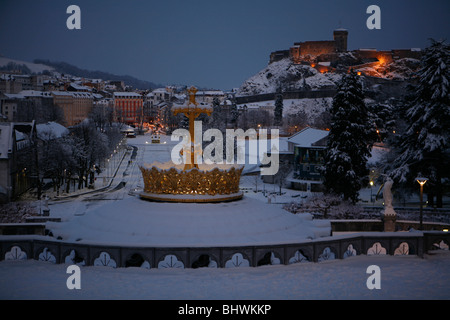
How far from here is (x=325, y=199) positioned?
1435 inches

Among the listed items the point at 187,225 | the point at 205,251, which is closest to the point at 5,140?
the point at 187,225

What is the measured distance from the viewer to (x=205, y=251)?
41.9 ft

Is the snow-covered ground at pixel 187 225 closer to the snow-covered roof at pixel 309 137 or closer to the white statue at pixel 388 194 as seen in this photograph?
the white statue at pixel 388 194

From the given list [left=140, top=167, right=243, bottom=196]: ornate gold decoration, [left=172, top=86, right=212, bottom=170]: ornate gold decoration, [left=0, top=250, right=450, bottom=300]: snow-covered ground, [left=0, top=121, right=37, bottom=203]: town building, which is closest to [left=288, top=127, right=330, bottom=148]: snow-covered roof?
[left=0, top=121, right=37, bottom=203]: town building

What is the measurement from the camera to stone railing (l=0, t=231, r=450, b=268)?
12789 mm

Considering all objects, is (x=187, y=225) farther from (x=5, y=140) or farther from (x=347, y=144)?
(x=5, y=140)

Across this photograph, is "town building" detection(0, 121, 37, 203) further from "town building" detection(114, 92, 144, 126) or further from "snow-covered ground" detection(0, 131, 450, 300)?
"town building" detection(114, 92, 144, 126)

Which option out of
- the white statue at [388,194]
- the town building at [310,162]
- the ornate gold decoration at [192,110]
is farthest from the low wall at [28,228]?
the town building at [310,162]

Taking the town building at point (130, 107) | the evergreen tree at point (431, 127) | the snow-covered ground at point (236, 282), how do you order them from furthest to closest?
the town building at point (130, 107) → the evergreen tree at point (431, 127) → the snow-covered ground at point (236, 282)

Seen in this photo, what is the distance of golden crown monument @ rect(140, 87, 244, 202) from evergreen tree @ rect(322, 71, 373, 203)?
73.6 feet

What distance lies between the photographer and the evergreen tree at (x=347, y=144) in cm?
3666

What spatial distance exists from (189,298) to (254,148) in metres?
64.0

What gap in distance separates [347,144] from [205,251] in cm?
2667

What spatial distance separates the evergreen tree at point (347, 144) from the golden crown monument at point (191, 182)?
2243 cm
